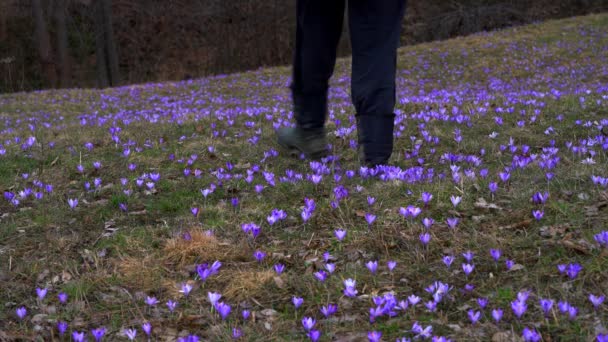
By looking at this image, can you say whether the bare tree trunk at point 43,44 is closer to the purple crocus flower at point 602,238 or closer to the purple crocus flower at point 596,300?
the purple crocus flower at point 602,238

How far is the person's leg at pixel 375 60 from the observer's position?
397 centimetres

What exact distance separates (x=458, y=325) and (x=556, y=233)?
1.03 metres

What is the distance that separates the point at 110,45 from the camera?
23891 millimetres

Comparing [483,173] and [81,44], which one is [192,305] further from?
[81,44]

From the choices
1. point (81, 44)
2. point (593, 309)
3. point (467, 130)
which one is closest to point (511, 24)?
point (81, 44)

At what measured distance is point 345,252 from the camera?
128 inches

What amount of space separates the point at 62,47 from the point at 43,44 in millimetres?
853

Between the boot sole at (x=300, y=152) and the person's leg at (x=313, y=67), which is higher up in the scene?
the person's leg at (x=313, y=67)

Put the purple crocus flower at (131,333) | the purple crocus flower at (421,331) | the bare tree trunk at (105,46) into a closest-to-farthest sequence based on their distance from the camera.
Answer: the purple crocus flower at (421,331)
the purple crocus flower at (131,333)
the bare tree trunk at (105,46)

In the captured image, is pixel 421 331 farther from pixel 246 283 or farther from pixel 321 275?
pixel 246 283

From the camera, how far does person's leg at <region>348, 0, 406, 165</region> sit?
3.97 meters

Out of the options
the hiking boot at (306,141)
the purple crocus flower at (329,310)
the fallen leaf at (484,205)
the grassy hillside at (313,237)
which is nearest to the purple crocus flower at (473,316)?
the grassy hillside at (313,237)

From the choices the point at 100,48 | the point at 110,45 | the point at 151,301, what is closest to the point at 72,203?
the point at 151,301

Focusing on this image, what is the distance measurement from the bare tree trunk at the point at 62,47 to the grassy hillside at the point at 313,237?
19393 millimetres
